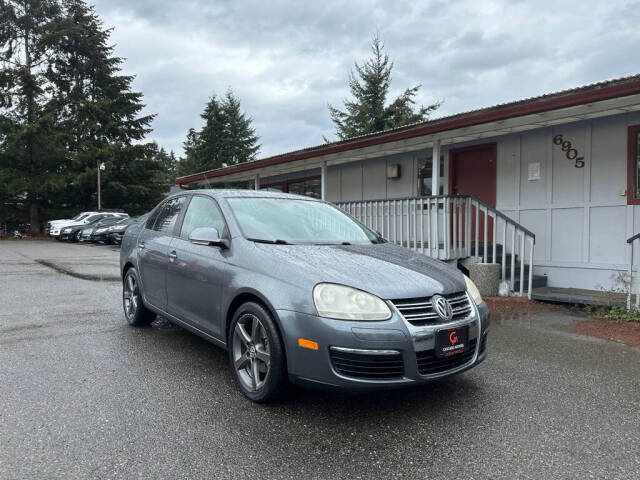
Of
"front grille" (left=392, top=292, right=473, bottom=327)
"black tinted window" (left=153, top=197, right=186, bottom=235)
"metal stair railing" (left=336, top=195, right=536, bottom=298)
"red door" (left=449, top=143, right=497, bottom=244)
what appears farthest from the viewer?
"red door" (left=449, top=143, right=497, bottom=244)

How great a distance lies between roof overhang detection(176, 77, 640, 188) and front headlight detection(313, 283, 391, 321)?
5073 millimetres

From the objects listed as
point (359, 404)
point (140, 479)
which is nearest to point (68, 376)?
point (140, 479)

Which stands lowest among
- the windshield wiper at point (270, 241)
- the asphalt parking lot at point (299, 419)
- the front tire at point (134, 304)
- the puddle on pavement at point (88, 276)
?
the asphalt parking lot at point (299, 419)

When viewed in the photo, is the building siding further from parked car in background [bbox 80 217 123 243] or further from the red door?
parked car in background [bbox 80 217 123 243]

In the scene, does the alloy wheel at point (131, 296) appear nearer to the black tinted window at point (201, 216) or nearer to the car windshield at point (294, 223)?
the black tinted window at point (201, 216)

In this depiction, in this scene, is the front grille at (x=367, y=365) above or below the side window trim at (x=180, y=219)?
below

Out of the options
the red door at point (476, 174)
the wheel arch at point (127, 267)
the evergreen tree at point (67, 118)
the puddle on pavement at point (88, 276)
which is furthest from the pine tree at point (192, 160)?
the wheel arch at point (127, 267)

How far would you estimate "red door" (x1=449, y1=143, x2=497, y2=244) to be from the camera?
9438 millimetres

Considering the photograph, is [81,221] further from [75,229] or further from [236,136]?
[236,136]

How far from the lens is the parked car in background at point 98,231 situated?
71.4ft

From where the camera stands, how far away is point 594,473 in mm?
2389

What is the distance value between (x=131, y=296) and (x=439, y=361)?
3.88 metres

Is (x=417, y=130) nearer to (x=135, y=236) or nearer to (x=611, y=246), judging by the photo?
(x=611, y=246)

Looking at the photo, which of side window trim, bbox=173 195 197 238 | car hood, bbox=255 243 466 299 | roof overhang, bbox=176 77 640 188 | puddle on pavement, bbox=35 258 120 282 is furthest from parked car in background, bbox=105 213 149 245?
car hood, bbox=255 243 466 299
